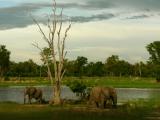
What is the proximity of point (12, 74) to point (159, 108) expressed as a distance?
4186 inches

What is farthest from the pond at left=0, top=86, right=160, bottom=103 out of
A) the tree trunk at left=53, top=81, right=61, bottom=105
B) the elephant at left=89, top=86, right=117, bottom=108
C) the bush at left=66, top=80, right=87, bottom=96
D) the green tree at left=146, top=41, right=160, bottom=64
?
the green tree at left=146, top=41, right=160, bottom=64

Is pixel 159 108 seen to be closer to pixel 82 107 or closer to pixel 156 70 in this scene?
pixel 82 107

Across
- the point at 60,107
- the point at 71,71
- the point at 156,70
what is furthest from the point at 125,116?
the point at 71,71

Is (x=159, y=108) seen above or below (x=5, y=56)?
below

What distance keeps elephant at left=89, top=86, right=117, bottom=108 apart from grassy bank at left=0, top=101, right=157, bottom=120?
3.76ft

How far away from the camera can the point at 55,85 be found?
39406mm

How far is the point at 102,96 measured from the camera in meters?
36.8

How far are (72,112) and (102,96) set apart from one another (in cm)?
470

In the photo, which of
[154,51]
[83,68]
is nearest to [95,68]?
[83,68]

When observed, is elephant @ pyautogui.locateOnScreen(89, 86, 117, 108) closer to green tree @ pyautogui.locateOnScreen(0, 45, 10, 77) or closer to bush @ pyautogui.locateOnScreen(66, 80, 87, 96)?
bush @ pyautogui.locateOnScreen(66, 80, 87, 96)

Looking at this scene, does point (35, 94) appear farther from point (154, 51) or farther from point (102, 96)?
point (154, 51)

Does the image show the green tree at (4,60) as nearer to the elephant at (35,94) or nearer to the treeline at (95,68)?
the treeline at (95,68)

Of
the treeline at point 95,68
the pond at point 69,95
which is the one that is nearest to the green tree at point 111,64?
the treeline at point 95,68

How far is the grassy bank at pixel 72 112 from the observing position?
29.2 m
